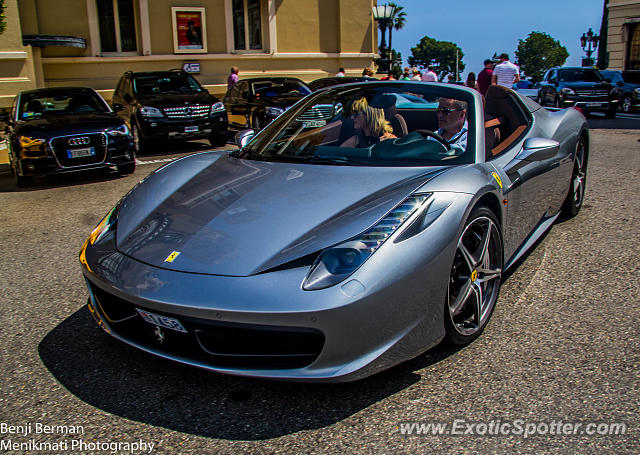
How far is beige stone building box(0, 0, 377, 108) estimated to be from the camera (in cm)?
1697

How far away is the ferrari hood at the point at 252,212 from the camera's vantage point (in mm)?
2621

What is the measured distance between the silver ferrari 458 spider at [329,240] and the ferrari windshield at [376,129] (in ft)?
0.04

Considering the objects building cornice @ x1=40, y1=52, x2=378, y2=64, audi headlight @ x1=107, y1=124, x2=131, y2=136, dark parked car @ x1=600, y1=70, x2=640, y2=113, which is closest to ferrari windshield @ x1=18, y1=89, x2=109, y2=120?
audi headlight @ x1=107, y1=124, x2=131, y2=136

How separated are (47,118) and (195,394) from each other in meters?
7.51

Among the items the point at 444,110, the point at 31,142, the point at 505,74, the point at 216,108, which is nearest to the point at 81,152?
the point at 31,142

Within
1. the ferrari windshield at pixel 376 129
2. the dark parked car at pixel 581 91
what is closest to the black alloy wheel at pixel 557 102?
the dark parked car at pixel 581 91

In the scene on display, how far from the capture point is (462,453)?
7.38 feet

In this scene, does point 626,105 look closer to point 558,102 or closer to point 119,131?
point 558,102

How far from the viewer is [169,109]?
11.3 meters

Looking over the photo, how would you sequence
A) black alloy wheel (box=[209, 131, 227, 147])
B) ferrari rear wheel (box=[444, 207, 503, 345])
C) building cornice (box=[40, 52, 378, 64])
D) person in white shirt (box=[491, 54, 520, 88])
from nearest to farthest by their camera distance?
ferrari rear wheel (box=[444, 207, 503, 345]), black alloy wheel (box=[209, 131, 227, 147]), person in white shirt (box=[491, 54, 520, 88]), building cornice (box=[40, 52, 378, 64])

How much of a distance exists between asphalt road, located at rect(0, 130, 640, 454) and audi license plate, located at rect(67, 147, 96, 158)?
4612 millimetres

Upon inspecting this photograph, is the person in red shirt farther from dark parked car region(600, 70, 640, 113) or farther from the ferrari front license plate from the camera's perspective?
the ferrari front license plate

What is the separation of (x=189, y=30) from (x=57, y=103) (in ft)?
36.1

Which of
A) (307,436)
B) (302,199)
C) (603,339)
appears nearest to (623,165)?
(603,339)
